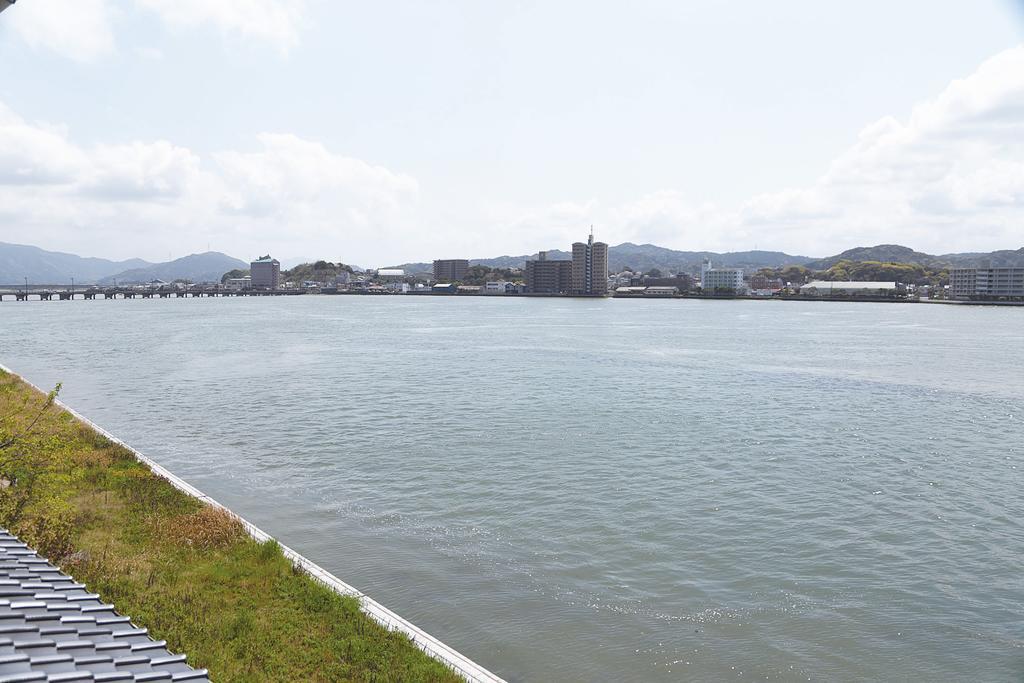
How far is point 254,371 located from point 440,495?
32.7 meters

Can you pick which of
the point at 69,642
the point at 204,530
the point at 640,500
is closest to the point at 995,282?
the point at 640,500

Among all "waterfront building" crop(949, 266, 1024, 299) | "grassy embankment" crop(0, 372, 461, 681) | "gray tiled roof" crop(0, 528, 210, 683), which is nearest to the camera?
"gray tiled roof" crop(0, 528, 210, 683)

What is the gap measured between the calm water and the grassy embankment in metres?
2.17

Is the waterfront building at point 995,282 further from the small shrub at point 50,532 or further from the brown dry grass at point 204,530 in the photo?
the small shrub at point 50,532

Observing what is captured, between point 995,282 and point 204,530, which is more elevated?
point 995,282

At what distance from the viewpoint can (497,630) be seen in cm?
1262

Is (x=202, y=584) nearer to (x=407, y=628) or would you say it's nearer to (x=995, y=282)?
(x=407, y=628)

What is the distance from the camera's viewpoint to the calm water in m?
12.7

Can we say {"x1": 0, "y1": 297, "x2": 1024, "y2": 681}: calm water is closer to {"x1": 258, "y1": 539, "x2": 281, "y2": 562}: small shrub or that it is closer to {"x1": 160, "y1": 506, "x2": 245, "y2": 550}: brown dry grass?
{"x1": 258, "y1": 539, "x2": 281, "y2": 562}: small shrub

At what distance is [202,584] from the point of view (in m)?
12.1

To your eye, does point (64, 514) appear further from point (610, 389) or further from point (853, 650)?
point (610, 389)

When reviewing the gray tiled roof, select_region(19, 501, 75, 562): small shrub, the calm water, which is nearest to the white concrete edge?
the calm water

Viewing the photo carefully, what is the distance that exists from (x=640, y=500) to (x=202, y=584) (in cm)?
1239

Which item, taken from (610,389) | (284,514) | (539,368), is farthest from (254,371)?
(284,514)
